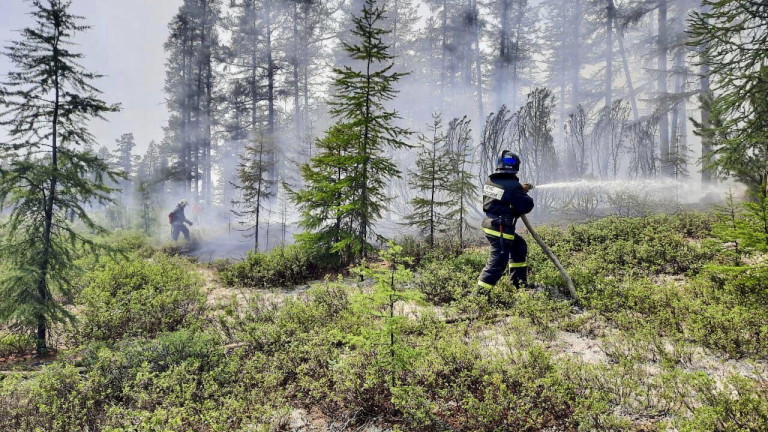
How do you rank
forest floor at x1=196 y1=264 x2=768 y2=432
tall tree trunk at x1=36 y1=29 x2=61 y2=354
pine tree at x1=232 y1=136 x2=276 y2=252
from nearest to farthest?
forest floor at x1=196 y1=264 x2=768 y2=432, tall tree trunk at x1=36 y1=29 x2=61 y2=354, pine tree at x1=232 y1=136 x2=276 y2=252

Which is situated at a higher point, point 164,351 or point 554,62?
point 554,62

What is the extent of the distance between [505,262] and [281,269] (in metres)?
6.25

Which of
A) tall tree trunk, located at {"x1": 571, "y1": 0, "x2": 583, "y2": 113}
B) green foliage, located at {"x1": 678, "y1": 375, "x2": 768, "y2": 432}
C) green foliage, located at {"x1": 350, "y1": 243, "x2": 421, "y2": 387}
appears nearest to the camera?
green foliage, located at {"x1": 678, "y1": 375, "x2": 768, "y2": 432}

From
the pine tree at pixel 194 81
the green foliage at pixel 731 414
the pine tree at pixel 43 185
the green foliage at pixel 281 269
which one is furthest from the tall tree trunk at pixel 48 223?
the pine tree at pixel 194 81

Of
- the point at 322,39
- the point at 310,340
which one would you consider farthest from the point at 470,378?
the point at 322,39

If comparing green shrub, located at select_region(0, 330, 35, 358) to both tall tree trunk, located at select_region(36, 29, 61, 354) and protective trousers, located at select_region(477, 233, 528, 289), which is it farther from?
protective trousers, located at select_region(477, 233, 528, 289)

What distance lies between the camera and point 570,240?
8773mm

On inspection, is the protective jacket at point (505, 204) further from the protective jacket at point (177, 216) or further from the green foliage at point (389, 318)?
the protective jacket at point (177, 216)

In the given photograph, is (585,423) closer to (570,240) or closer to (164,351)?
(164,351)

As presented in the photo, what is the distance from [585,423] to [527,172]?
1881cm

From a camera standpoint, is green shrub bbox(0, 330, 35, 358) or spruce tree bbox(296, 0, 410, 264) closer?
green shrub bbox(0, 330, 35, 358)

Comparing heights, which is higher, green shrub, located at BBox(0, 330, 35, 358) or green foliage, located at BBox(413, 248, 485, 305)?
green foliage, located at BBox(413, 248, 485, 305)

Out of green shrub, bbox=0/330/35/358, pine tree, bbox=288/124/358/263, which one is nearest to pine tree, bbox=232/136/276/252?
pine tree, bbox=288/124/358/263

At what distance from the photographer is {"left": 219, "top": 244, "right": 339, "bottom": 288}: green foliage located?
9.10 metres
